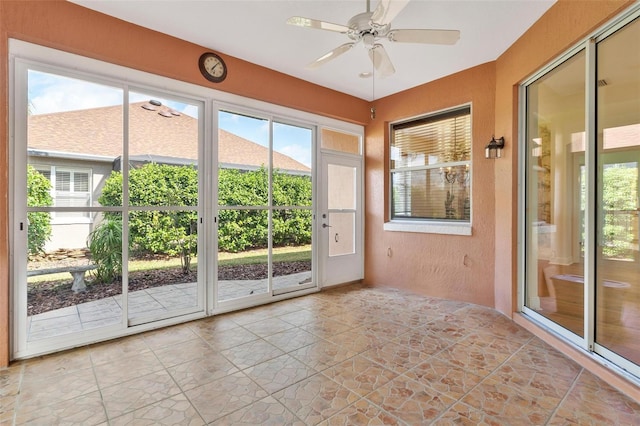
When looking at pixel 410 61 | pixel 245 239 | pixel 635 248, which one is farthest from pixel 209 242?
pixel 635 248

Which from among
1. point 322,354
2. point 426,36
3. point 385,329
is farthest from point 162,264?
point 426,36

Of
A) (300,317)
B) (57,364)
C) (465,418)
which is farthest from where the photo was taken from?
(300,317)

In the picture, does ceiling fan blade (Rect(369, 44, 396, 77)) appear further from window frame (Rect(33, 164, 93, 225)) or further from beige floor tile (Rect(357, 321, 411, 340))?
window frame (Rect(33, 164, 93, 225))

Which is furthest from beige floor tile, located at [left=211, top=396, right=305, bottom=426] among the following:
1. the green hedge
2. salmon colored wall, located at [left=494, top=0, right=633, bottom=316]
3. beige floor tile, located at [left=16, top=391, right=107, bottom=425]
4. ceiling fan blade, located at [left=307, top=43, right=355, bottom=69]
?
salmon colored wall, located at [left=494, top=0, right=633, bottom=316]

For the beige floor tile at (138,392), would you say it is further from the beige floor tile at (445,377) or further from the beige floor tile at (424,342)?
the beige floor tile at (424,342)

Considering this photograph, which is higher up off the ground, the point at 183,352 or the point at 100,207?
the point at 100,207

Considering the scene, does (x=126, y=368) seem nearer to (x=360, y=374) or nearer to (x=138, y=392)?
(x=138, y=392)

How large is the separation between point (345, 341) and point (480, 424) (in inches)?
50.6

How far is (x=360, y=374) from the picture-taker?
7.54 ft

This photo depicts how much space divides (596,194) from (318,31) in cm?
271

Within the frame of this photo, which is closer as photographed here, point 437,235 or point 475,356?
point 475,356

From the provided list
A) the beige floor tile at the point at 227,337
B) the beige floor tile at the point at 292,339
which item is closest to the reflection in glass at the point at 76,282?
the beige floor tile at the point at 227,337

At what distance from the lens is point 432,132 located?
445cm

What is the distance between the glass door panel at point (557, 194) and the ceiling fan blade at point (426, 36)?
A: 1162 mm
